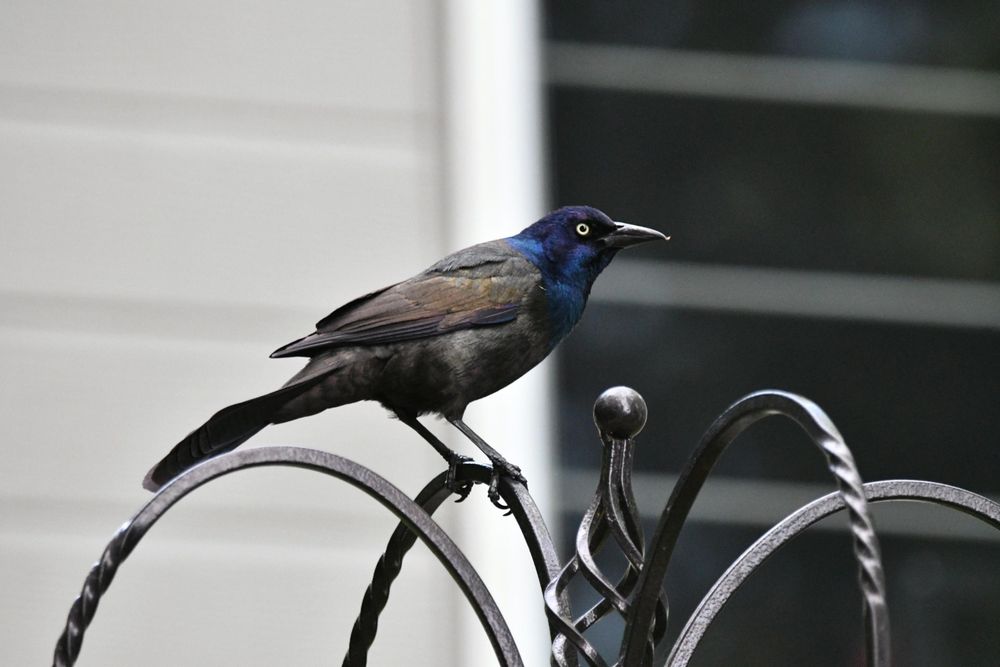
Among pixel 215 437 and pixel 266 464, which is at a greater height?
pixel 266 464

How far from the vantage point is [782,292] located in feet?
15.6

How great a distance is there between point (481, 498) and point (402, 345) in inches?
53.3

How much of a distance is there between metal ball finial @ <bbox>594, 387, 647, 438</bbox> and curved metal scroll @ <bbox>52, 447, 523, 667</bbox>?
0.75 feet

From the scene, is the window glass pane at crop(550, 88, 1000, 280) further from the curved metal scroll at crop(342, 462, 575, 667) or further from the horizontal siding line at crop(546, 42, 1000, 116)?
the curved metal scroll at crop(342, 462, 575, 667)

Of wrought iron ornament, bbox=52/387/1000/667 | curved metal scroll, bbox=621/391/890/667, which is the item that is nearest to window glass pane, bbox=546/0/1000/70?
wrought iron ornament, bbox=52/387/1000/667

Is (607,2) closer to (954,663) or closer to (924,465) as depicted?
(924,465)

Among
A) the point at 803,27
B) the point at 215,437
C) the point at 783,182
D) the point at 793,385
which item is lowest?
the point at 793,385

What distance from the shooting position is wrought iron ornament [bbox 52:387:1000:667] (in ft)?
4.58

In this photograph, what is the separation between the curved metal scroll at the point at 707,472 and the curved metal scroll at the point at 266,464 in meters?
0.15

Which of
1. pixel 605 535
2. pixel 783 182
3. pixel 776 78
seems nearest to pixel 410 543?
pixel 605 535

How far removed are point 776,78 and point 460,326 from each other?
8.67 ft

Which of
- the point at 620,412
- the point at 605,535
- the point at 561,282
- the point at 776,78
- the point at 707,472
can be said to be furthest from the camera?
the point at 776,78

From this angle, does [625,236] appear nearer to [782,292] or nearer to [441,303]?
[441,303]

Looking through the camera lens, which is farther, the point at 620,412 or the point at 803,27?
the point at 803,27
